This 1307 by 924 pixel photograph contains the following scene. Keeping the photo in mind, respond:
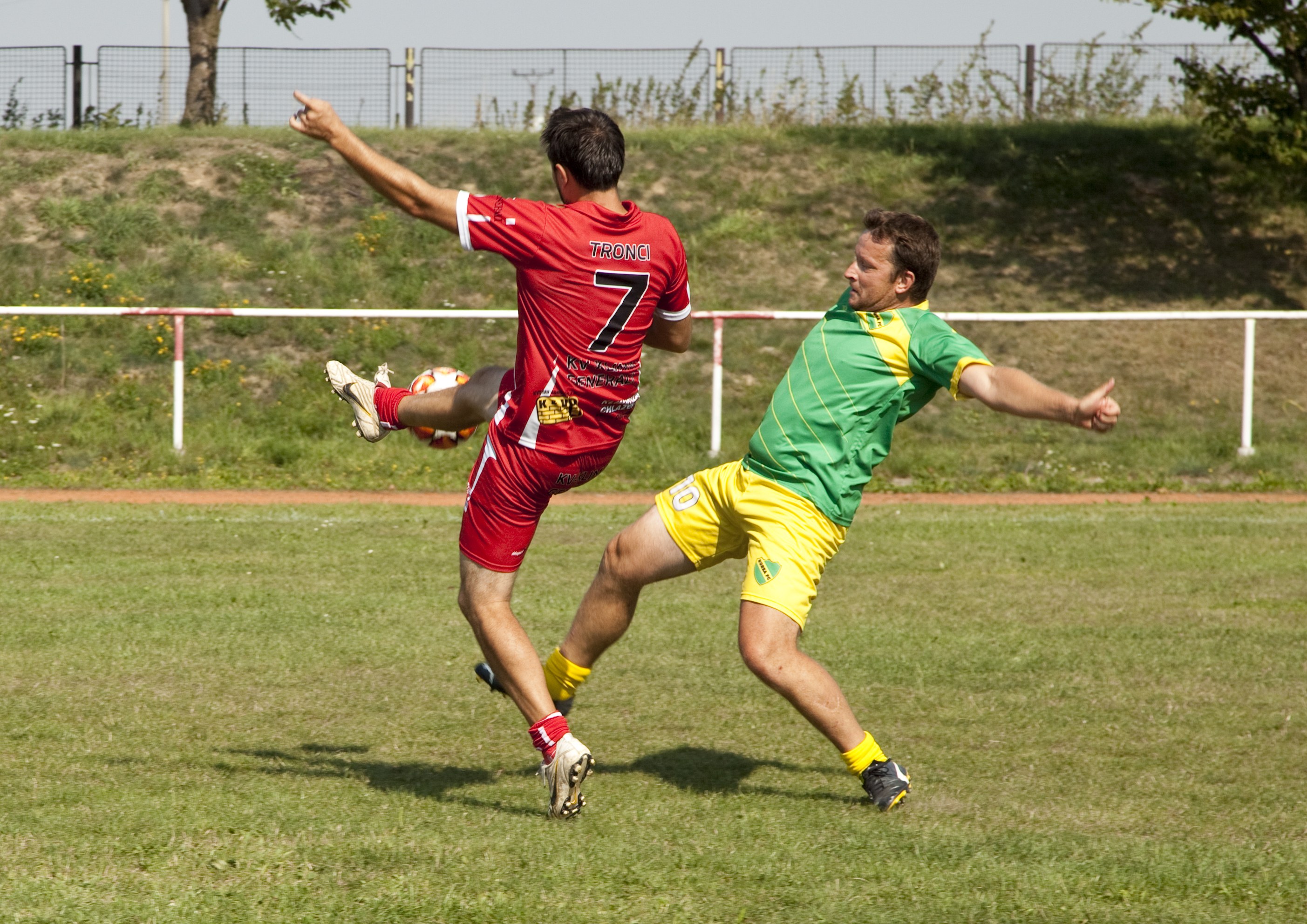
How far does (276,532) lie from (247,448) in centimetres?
486

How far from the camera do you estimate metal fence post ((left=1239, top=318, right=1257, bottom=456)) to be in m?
15.7

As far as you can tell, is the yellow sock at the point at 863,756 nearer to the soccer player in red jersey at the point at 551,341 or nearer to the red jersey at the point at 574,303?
the soccer player in red jersey at the point at 551,341

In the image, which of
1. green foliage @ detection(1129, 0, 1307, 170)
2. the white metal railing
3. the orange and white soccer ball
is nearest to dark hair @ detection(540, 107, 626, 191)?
the orange and white soccer ball

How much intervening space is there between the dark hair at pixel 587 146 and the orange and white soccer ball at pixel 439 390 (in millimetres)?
1072

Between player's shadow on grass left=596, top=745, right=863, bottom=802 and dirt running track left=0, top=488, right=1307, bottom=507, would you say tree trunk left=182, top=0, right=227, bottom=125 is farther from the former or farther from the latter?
player's shadow on grass left=596, top=745, right=863, bottom=802

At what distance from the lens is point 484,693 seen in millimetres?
6570

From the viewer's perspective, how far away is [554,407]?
479 centimetres

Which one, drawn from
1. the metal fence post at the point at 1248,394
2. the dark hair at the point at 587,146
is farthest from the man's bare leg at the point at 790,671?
the metal fence post at the point at 1248,394

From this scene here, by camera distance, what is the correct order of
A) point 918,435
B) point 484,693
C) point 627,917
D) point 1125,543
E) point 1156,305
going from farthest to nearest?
point 1156,305, point 918,435, point 1125,543, point 484,693, point 627,917

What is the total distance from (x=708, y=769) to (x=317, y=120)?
107 inches

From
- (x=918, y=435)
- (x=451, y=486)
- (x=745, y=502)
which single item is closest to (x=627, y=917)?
(x=745, y=502)

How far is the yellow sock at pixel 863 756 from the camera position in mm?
4934

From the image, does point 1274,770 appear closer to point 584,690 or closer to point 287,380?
point 584,690

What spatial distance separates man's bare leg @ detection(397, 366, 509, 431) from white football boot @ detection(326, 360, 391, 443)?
0.11 meters
